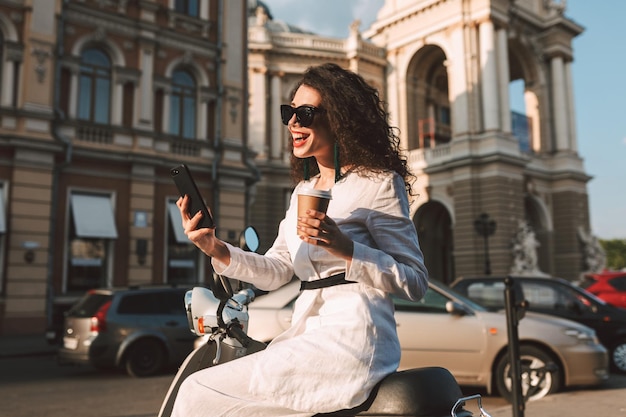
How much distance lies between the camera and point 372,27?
42.0 meters

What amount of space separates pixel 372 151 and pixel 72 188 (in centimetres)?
1775

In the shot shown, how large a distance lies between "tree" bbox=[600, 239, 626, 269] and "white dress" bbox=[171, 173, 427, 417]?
108 meters

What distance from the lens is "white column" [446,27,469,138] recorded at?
3516 centimetres

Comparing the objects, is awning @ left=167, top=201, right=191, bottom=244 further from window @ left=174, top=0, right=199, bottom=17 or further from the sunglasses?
the sunglasses

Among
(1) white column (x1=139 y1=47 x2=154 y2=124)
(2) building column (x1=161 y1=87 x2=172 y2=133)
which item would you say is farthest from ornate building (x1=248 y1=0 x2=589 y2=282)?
(1) white column (x1=139 y1=47 x2=154 y2=124)

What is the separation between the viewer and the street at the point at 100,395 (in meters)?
7.09

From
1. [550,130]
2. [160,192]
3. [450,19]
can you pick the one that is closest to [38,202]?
[160,192]

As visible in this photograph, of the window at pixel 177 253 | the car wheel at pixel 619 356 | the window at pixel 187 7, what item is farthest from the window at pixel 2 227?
the car wheel at pixel 619 356

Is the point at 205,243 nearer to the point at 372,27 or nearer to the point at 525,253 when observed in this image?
the point at 525,253

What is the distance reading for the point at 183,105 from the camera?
21.5 m

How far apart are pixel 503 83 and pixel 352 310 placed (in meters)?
35.8

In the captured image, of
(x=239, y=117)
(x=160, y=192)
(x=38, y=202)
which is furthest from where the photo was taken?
(x=239, y=117)

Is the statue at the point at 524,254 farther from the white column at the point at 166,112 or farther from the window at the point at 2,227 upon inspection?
the window at the point at 2,227

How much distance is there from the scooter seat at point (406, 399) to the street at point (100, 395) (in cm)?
468
